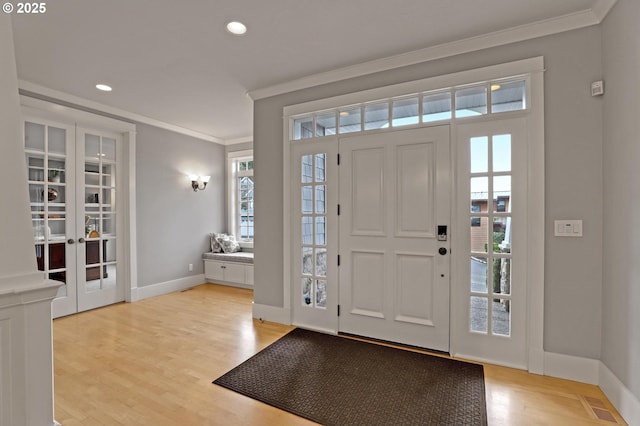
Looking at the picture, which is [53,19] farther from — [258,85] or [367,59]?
[367,59]

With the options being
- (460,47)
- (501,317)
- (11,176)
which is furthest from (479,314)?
(11,176)

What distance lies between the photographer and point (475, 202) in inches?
103

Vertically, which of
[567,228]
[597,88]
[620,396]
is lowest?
[620,396]

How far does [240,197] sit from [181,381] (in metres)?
4.14

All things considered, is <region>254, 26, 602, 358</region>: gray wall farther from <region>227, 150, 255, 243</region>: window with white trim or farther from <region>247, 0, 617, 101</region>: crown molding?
<region>227, 150, 255, 243</region>: window with white trim

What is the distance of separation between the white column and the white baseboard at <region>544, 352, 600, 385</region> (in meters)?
3.30

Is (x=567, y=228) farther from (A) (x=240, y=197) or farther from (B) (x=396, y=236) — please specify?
(A) (x=240, y=197)

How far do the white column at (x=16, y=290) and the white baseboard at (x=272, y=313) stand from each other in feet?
7.20

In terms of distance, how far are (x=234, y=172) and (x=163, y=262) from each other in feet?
7.11

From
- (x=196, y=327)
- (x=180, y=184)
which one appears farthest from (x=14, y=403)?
(x=180, y=184)

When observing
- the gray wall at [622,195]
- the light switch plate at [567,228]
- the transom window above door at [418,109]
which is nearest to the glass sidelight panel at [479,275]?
the light switch plate at [567,228]

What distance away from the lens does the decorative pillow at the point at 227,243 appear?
5609 millimetres

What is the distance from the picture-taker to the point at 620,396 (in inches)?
75.9

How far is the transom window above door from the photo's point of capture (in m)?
2.55
